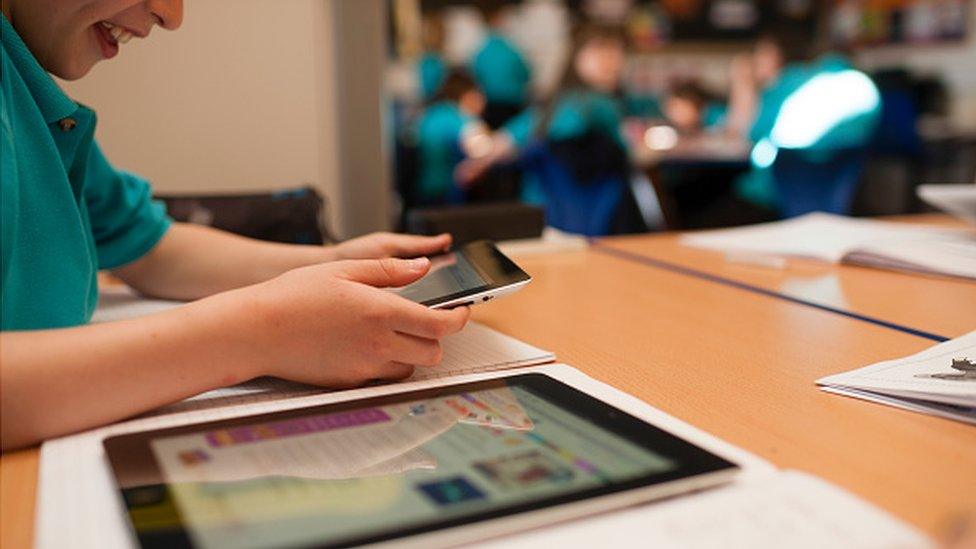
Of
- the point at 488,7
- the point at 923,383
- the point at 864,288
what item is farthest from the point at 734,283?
the point at 488,7

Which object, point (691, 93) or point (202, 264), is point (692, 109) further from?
point (202, 264)

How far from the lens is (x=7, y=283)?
0.72m

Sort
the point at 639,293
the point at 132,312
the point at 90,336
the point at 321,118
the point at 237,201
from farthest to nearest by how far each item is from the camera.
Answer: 1. the point at 321,118
2. the point at 237,201
3. the point at 639,293
4. the point at 132,312
5. the point at 90,336

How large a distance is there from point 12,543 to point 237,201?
98cm

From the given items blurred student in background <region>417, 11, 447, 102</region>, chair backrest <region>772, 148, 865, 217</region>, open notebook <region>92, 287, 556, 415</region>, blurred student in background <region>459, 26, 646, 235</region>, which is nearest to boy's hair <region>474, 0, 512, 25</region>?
blurred student in background <region>417, 11, 447, 102</region>

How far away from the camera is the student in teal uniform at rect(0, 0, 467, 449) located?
0.58 m

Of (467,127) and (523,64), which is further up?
(523,64)

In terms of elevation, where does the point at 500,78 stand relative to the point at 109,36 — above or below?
above

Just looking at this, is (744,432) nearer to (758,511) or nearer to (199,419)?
(758,511)

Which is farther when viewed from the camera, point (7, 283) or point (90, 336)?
point (7, 283)

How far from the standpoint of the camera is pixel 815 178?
2.85 meters

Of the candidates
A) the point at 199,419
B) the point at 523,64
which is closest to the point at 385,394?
the point at 199,419

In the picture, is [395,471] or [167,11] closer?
[395,471]

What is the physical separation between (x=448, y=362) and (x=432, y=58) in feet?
16.5
